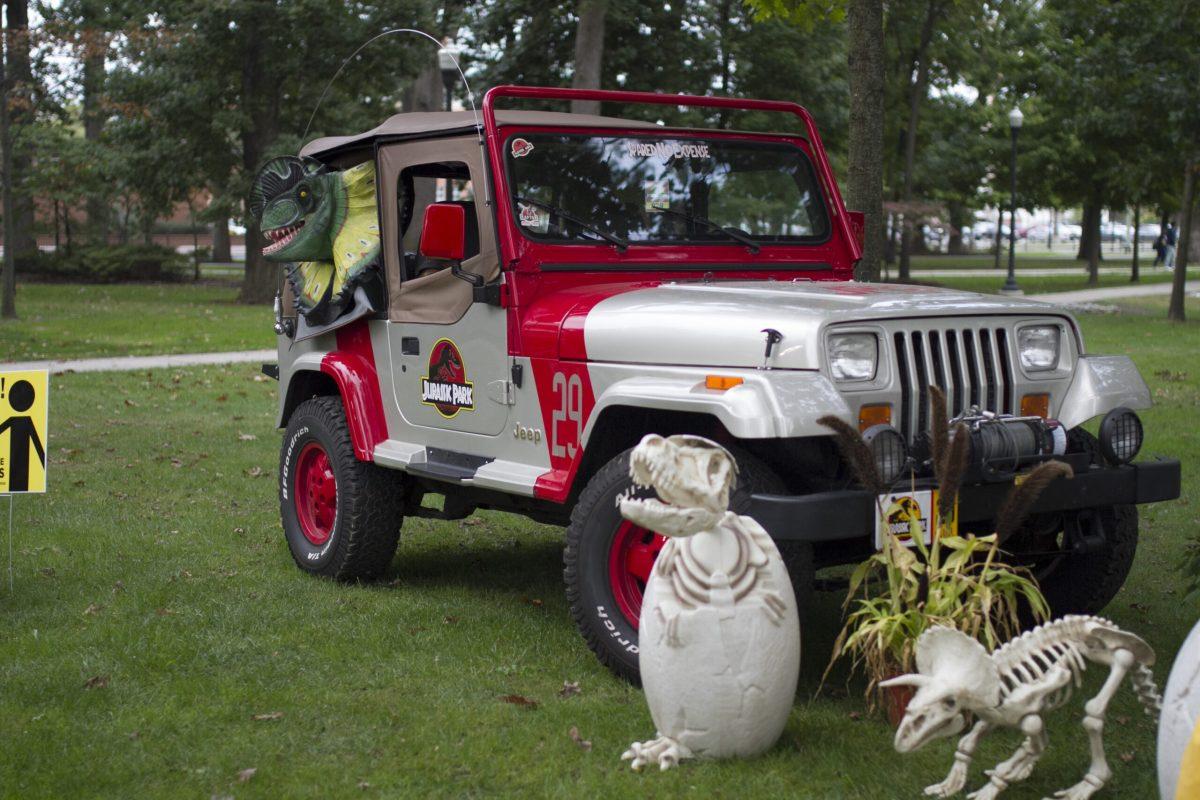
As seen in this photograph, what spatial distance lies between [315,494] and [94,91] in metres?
20.7

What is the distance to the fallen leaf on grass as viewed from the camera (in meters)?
4.55

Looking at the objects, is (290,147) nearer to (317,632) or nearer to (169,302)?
(169,302)

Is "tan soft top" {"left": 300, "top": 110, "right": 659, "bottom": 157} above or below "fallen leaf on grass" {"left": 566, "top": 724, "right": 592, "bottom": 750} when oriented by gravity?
above

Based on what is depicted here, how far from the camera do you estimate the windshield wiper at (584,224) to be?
19.6ft

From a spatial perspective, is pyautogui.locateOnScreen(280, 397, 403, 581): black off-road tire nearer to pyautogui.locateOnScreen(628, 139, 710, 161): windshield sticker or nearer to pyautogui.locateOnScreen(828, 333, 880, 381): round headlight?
pyautogui.locateOnScreen(628, 139, 710, 161): windshield sticker

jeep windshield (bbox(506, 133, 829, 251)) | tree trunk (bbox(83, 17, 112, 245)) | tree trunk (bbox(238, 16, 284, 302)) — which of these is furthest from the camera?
tree trunk (bbox(238, 16, 284, 302))

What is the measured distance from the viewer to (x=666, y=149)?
21.1 ft

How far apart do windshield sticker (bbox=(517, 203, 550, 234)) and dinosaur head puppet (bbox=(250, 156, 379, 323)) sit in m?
0.95

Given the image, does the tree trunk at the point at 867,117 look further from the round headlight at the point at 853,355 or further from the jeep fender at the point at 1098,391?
the round headlight at the point at 853,355

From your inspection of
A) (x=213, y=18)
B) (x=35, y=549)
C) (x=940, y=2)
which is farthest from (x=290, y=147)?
(x=35, y=549)

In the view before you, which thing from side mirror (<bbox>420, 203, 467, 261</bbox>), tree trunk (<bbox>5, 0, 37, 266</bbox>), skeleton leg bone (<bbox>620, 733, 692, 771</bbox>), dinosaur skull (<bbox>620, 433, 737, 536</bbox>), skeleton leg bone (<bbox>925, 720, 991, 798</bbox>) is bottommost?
skeleton leg bone (<bbox>620, 733, 692, 771</bbox>)

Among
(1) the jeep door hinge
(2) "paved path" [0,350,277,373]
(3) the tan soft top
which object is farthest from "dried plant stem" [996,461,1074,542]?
(2) "paved path" [0,350,277,373]

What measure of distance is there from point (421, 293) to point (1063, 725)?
3.15m

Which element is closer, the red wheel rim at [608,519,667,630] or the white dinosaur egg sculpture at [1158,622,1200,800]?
the white dinosaur egg sculpture at [1158,622,1200,800]
